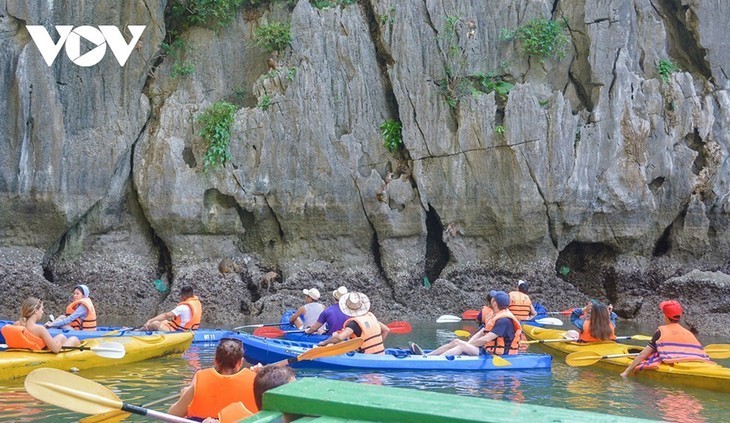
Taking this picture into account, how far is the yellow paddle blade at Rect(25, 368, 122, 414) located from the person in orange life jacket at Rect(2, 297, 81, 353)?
4.64m

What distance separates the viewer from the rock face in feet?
66.1

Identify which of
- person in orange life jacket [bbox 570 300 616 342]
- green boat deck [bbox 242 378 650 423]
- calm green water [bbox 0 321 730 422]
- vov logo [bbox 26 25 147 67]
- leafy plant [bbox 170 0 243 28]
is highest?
leafy plant [bbox 170 0 243 28]

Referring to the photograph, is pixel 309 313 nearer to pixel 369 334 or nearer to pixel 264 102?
pixel 369 334

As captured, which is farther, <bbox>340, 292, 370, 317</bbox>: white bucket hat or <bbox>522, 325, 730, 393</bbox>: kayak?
<bbox>340, 292, 370, 317</bbox>: white bucket hat

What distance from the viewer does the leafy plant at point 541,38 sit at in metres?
21.8

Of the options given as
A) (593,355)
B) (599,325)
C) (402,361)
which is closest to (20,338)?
(402,361)

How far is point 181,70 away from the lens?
2172 centimetres

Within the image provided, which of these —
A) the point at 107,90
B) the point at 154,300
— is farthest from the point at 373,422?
the point at 107,90

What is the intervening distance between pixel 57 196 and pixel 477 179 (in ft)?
34.6

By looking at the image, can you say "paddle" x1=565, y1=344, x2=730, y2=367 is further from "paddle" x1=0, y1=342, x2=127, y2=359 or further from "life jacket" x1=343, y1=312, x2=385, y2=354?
"paddle" x1=0, y1=342, x2=127, y2=359

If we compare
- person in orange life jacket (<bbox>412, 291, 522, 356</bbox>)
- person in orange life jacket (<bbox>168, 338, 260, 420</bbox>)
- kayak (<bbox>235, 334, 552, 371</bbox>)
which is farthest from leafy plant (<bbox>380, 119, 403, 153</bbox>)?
person in orange life jacket (<bbox>168, 338, 260, 420</bbox>)

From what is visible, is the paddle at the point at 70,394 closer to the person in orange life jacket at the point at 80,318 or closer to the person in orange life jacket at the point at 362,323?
the person in orange life jacket at the point at 362,323

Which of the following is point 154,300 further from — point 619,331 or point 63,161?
point 619,331

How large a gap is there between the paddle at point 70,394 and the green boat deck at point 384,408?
11.8 feet
